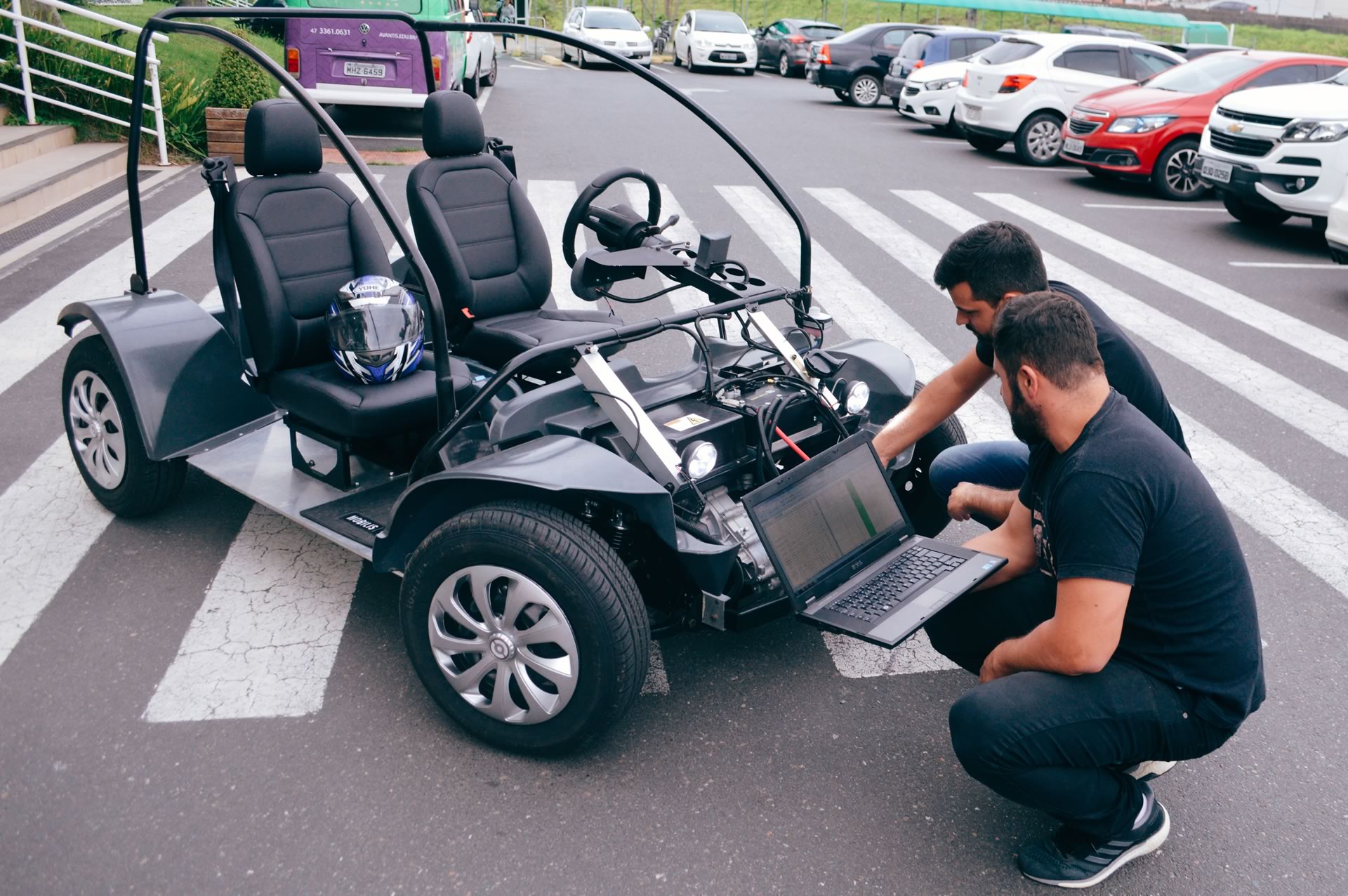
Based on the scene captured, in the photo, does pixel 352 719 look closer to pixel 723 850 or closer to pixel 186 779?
pixel 186 779

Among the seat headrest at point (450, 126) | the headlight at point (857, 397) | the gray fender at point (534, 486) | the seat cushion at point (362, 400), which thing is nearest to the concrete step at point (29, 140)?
the seat headrest at point (450, 126)

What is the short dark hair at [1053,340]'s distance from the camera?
114 inches

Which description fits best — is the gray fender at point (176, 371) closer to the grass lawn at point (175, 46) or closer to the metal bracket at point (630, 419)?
the metal bracket at point (630, 419)

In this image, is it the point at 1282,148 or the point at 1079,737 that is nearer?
the point at 1079,737

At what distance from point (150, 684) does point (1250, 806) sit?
3.46 m

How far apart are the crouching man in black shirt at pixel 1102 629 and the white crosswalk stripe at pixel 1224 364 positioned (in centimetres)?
393

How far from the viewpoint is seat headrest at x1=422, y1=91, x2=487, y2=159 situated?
5.34 meters

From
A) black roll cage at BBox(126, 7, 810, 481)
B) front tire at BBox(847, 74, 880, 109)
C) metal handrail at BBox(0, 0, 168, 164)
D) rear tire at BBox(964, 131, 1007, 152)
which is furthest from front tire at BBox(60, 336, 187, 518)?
front tire at BBox(847, 74, 880, 109)

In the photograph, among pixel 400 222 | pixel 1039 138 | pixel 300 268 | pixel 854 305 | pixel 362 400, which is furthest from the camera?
pixel 1039 138

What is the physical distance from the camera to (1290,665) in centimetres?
405

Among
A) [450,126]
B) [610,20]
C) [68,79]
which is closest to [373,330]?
[450,126]

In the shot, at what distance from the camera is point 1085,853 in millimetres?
3004

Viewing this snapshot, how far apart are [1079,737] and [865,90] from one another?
2041 centimetres

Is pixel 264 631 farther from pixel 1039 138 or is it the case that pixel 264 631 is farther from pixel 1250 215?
pixel 1039 138
